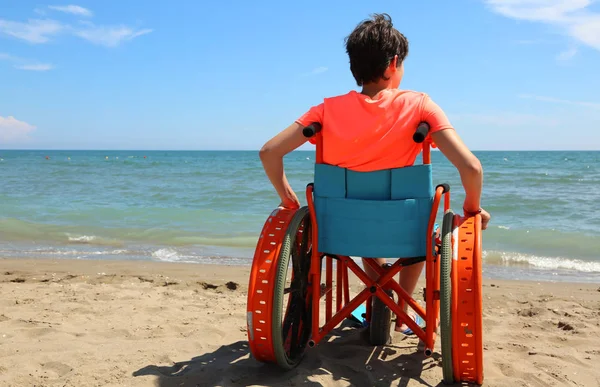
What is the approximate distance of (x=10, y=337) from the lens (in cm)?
333

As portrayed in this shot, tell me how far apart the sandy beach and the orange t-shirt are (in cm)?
106

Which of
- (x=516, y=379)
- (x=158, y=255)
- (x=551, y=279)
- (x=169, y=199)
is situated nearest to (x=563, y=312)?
(x=516, y=379)

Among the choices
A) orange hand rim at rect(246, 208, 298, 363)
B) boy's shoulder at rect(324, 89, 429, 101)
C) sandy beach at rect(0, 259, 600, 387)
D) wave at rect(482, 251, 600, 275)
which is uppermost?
boy's shoulder at rect(324, 89, 429, 101)

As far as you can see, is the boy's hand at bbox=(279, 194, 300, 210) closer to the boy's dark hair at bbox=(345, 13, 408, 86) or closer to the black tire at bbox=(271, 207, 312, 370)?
the black tire at bbox=(271, 207, 312, 370)

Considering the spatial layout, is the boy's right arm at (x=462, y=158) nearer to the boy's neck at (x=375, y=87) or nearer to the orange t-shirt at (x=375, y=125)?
the orange t-shirt at (x=375, y=125)

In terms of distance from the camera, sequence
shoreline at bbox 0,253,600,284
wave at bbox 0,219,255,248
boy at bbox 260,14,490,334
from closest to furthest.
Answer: boy at bbox 260,14,490,334, shoreline at bbox 0,253,600,284, wave at bbox 0,219,255,248

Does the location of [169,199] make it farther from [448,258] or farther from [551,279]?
[448,258]

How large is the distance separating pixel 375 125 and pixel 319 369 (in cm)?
125

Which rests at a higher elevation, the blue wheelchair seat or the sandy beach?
the blue wheelchair seat

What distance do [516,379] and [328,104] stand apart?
5.26ft

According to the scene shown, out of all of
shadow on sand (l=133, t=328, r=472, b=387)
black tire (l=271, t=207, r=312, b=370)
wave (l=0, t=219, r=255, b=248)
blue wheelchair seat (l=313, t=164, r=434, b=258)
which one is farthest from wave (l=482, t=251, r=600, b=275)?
blue wheelchair seat (l=313, t=164, r=434, b=258)

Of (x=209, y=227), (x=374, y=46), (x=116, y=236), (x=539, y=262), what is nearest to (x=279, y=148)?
(x=374, y=46)

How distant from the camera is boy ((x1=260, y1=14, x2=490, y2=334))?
8.13ft

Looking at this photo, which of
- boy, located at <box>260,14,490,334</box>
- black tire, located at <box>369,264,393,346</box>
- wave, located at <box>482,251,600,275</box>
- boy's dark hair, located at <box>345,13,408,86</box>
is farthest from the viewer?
wave, located at <box>482,251,600,275</box>
